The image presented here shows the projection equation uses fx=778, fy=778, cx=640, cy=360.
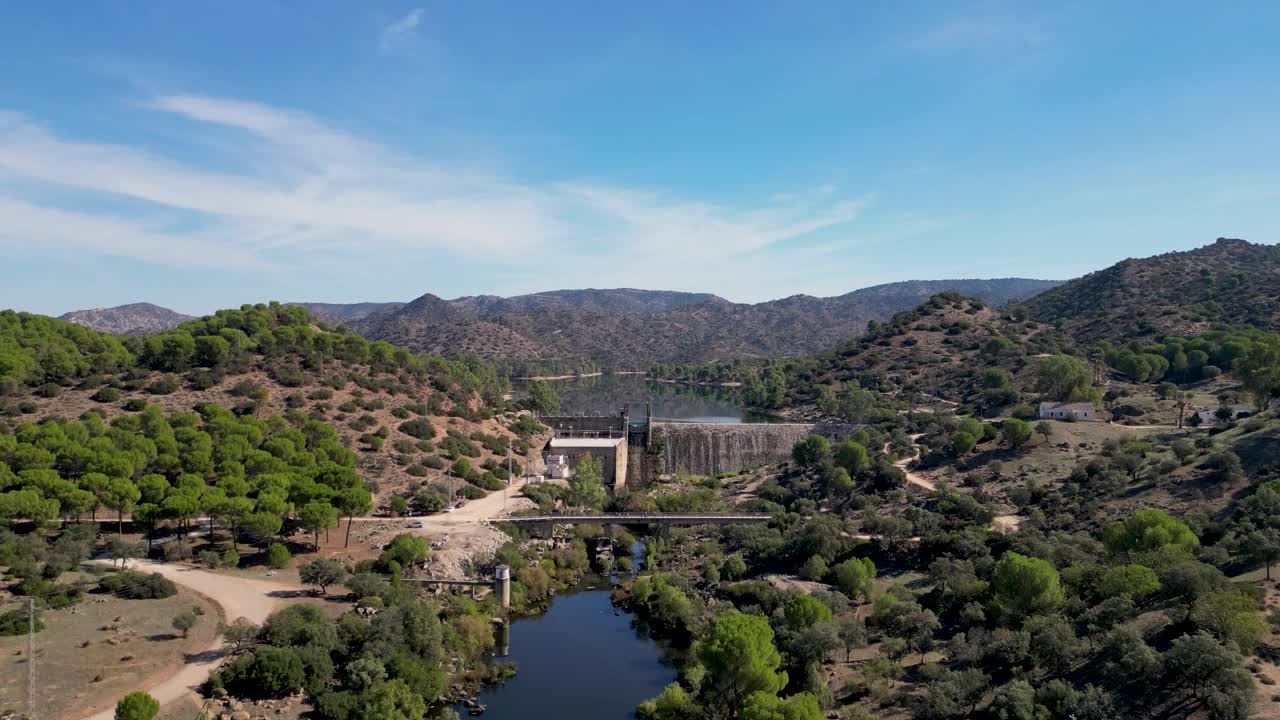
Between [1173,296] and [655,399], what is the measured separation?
90913 mm

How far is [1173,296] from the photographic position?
412 ft

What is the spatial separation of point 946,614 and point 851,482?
2461 centimetres

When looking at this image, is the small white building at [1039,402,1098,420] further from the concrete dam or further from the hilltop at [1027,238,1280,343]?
the hilltop at [1027,238,1280,343]

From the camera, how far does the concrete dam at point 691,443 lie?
275 ft

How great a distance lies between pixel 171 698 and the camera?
30.3 m

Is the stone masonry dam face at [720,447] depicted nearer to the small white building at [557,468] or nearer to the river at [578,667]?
the small white building at [557,468]

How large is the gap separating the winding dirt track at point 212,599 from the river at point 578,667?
11.1 metres

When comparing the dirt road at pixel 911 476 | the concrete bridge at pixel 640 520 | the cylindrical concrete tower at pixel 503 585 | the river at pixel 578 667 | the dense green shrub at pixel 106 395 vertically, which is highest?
the dense green shrub at pixel 106 395

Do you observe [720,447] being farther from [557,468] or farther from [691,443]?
[557,468]

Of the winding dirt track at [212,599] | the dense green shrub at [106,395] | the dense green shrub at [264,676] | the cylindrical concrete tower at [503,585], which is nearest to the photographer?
the winding dirt track at [212,599]

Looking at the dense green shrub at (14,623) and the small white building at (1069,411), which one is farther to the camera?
the small white building at (1069,411)

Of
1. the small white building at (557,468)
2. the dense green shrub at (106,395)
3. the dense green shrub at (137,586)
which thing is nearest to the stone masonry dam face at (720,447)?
the small white building at (557,468)

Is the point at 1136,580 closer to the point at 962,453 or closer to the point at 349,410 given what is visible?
the point at 962,453

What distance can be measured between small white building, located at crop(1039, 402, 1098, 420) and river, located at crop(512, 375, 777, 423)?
45.3 meters
